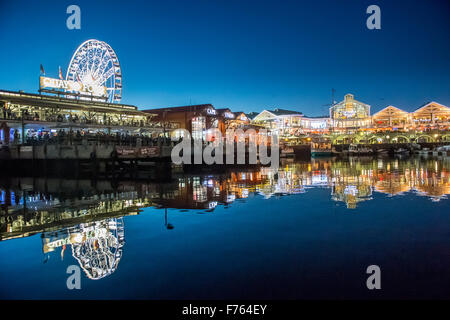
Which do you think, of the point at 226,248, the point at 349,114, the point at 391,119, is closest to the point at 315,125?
the point at 349,114

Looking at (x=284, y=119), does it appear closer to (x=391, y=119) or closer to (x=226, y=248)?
(x=391, y=119)

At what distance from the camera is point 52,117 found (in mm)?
39000

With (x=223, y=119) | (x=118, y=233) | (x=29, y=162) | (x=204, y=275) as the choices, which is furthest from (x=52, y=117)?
(x=204, y=275)

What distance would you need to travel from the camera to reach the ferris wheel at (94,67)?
1744 inches

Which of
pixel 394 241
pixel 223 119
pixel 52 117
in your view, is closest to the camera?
pixel 394 241

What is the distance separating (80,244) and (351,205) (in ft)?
31.3

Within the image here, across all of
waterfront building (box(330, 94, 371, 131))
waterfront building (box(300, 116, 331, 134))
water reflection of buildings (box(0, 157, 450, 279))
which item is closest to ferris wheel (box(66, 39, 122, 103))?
water reflection of buildings (box(0, 157, 450, 279))

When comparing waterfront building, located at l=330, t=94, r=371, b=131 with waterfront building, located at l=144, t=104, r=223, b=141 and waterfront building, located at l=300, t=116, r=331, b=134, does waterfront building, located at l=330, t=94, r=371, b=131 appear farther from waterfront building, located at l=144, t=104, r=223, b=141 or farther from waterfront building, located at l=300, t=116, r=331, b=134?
waterfront building, located at l=144, t=104, r=223, b=141

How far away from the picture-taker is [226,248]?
7.18 metres

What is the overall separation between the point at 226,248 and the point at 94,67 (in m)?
46.2

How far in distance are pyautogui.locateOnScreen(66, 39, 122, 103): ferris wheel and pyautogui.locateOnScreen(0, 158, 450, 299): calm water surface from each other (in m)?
36.5

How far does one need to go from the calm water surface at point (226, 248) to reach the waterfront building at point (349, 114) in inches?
5990

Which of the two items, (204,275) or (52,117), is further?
(52,117)
